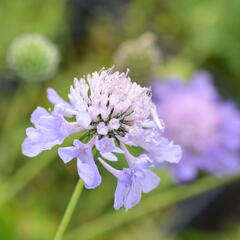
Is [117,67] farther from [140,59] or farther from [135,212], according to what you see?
[135,212]

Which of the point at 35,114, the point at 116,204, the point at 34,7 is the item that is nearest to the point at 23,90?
the point at 34,7

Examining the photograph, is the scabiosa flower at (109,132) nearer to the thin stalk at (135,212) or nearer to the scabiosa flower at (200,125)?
the thin stalk at (135,212)

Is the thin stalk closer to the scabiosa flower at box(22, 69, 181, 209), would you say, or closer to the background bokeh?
the background bokeh

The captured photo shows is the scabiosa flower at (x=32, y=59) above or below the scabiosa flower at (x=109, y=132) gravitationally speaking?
above

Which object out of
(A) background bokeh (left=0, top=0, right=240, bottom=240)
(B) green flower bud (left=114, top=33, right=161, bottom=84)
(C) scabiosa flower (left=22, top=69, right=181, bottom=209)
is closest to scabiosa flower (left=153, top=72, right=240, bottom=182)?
(A) background bokeh (left=0, top=0, right=240, bottom=240)

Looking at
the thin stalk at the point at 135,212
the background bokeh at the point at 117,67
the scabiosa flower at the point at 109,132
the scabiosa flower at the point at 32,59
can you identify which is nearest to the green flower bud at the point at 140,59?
the background bokeh at the point at 117,67

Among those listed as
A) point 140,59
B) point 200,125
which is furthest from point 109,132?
point 200,125
